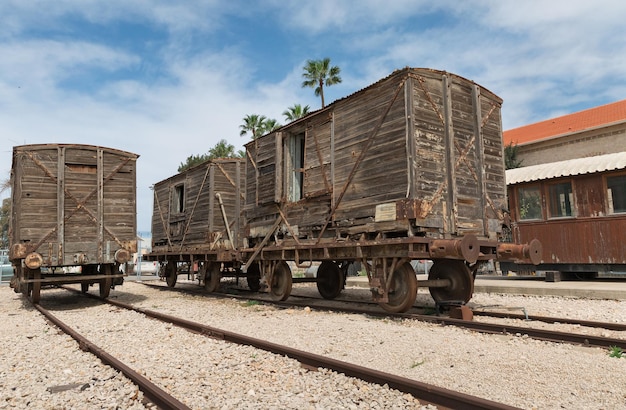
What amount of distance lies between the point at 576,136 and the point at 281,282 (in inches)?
1019

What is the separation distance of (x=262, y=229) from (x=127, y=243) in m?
3.53

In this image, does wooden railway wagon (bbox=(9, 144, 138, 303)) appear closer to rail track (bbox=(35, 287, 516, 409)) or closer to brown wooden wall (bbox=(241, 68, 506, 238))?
brown wooden wall (bbox=(241, 68, 506, 238))

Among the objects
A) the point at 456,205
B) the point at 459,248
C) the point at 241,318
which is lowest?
the point at 241,318

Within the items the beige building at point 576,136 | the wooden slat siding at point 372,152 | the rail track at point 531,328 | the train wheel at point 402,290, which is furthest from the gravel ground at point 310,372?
the beige building at point 576,136

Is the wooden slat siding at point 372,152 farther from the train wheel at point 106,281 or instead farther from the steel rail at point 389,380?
the train wheel at point 106,281

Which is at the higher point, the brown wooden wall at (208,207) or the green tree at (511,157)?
the green tree at (511,157)

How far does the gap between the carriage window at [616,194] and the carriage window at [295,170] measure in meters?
9.17

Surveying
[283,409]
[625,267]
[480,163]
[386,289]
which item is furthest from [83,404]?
[625,267]

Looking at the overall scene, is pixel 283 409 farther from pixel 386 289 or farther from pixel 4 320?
pixel 4 320

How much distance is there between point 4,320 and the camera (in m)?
8.95

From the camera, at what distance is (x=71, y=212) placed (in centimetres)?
1112

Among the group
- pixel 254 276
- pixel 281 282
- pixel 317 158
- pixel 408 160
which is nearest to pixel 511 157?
pixel 254 276

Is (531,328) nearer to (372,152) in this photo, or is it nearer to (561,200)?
(372,152)

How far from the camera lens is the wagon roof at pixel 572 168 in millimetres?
13109
